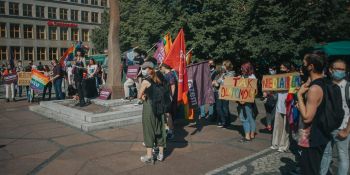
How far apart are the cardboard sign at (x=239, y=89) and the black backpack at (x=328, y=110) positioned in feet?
12.2

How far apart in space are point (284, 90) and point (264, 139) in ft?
5.80

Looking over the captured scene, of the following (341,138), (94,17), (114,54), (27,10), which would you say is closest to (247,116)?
(341,138)

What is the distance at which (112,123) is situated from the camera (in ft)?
29.0

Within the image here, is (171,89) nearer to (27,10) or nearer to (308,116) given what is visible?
(308,116)

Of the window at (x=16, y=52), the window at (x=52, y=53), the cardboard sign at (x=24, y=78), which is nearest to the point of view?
the cardboard sign at (x=24, y=78)

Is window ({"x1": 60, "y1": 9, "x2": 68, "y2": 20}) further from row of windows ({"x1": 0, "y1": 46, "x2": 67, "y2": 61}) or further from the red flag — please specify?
the red flag

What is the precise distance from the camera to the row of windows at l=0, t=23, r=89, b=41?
55581 mm

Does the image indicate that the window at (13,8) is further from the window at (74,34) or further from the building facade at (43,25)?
the window at (74,34)

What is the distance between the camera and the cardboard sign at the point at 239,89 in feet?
24.1

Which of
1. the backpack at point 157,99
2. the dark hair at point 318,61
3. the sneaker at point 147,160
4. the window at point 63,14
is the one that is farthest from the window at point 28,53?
the dark hair at point 318,61

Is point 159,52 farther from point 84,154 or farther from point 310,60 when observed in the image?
point 310,60

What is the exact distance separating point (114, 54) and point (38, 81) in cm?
441

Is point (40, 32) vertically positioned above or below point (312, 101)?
above

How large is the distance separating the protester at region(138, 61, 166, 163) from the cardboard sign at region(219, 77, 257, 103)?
98.4 inches
